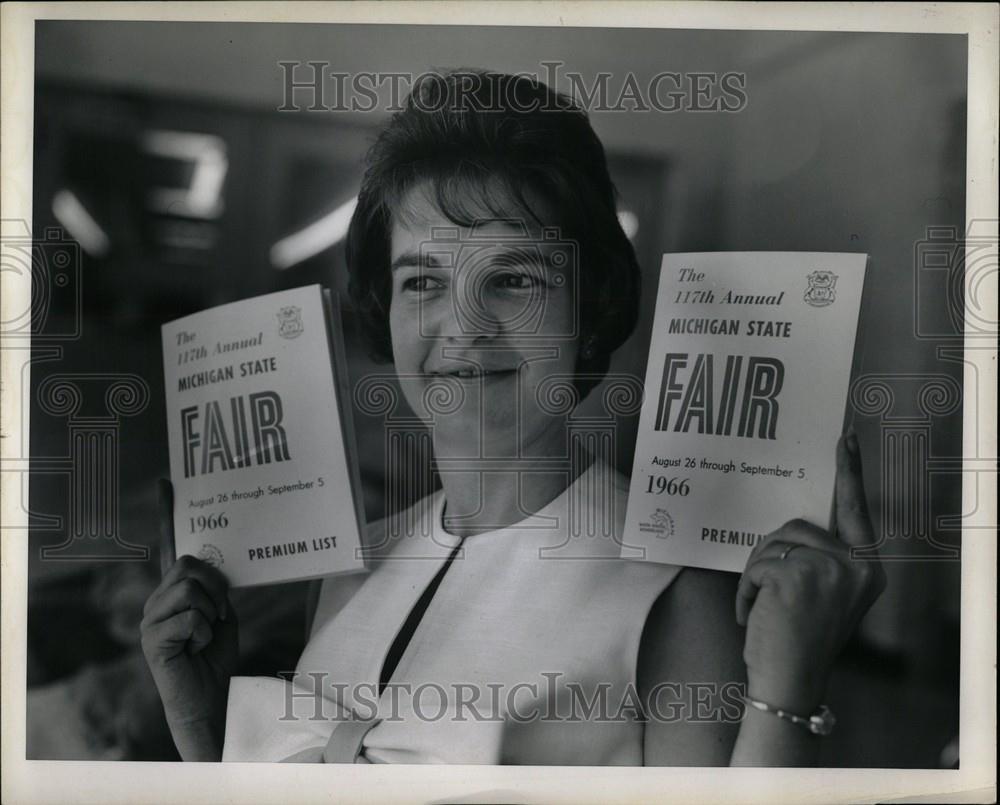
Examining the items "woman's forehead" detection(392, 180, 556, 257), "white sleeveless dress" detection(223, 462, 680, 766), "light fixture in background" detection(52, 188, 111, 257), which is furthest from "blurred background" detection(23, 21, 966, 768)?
"woman's forehead" detection(392, 180, 556, 257)

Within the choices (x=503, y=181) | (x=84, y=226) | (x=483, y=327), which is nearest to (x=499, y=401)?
(x=483, y=327)

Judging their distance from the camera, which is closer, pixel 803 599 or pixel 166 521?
pixel 803 599

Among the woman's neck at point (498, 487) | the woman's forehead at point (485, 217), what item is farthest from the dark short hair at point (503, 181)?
the woman's neck at point (498, 487)

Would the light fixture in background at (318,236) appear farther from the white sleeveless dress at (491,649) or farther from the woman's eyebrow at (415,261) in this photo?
the white sleeveless dress at (491,649)

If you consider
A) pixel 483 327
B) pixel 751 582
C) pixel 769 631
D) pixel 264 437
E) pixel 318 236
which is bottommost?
pixel 769 631

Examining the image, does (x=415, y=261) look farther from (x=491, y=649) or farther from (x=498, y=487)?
(x=491, y=649)

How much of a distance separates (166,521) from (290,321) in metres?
0.59

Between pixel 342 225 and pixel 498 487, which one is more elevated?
pixel 342 225

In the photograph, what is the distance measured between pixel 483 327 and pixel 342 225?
436 mm

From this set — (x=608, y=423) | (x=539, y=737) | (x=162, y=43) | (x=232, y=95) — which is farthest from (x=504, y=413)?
(x=162, y=43)

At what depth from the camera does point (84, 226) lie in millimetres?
2574

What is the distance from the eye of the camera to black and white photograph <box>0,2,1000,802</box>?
2494 mm

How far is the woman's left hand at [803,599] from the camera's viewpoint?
8.07 feet

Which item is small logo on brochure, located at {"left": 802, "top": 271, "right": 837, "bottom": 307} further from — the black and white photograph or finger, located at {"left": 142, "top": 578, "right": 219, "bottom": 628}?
finger, located at {"left": 142, "top": 578, "right": 219, "bottom": 628}
